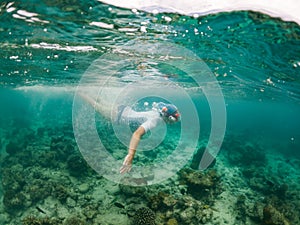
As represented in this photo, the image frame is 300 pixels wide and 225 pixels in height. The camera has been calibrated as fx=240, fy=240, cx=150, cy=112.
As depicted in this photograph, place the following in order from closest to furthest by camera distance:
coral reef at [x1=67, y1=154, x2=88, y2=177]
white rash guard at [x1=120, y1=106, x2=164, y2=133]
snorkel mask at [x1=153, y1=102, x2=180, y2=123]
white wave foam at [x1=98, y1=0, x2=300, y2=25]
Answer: white rash guard at [x1=120, y1=106, x2=164, y2=133] → snorkel mask at [x1=153, y1=102, x2=180, y2=123] → white wave foam at [x1=98, y1=0, x2=300, y2=25] → coral reef at [x1=67, y1=154, x2=88, y2=177]

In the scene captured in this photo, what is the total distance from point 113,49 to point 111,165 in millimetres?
8521

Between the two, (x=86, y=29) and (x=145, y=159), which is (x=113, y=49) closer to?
(x=86, y=29)

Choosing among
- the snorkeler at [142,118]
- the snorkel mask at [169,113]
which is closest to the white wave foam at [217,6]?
the snorkeler at [142,118]

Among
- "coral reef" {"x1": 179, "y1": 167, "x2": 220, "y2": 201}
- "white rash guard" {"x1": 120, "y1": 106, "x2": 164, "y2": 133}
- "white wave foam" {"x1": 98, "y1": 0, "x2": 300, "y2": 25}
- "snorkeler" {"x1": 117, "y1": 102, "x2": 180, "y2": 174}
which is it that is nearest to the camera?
"snorkeler" {"x1": 117, "y1": 102, "x2": 180, "y2": 174}

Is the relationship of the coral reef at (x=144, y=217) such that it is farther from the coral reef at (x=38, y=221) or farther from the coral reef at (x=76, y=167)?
the coral reef at (x=76, y=167)

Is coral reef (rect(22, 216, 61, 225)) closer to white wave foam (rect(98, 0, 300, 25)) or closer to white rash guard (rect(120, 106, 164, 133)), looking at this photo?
white rash guard (rect(120, 106, 164, 133))

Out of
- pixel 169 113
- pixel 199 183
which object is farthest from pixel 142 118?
pixel 199 183

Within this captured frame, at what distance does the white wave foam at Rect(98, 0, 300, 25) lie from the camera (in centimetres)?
895

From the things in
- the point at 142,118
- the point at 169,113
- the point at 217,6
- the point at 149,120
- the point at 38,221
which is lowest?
the point at 38,221

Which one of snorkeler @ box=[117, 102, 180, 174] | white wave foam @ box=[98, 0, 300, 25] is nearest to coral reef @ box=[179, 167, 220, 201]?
snorkeler @ box=[117, 102, 180, 174]

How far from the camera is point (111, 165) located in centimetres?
1798

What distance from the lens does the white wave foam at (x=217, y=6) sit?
895cm

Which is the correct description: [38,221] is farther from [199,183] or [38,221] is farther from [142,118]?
[199,183]

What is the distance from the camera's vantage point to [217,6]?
9516 millimetres
